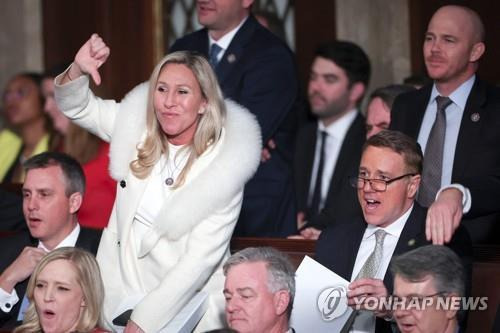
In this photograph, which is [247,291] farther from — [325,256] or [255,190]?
[255,190]

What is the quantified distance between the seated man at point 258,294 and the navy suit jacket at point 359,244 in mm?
381

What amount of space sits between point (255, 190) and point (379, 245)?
5.21 ft

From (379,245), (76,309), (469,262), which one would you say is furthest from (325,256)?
(76,309)

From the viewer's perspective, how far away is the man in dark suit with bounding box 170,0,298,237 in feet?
24.2

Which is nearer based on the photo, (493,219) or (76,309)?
(76,309)

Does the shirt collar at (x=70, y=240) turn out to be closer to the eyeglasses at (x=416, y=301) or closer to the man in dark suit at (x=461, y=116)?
the man in dark suit at (x=461, y=116)

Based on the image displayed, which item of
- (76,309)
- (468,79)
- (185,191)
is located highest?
(468,79)

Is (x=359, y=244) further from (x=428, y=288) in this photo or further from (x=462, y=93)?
(x=462, y=93)

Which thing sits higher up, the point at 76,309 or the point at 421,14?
the point at 421,14

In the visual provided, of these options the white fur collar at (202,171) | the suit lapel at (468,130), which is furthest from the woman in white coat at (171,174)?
the suit lapel at (468,130)

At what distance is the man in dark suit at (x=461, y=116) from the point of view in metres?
6.42

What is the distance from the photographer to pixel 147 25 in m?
9.97

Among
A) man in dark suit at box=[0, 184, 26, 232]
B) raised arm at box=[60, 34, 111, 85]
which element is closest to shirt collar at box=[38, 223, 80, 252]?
man in dark suit at box=[0, 184, 26, 232]

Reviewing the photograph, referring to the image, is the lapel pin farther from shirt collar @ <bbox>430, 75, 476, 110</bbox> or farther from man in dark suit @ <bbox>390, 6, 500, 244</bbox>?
shirt collar @ <bbox>430, 75, 476, 110</bbox>
